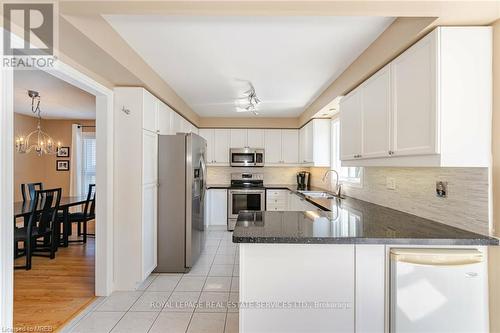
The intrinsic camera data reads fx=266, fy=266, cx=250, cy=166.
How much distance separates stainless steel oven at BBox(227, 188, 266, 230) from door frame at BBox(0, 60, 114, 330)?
2702mm

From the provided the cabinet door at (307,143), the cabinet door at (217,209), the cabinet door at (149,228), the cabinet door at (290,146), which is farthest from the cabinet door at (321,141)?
the cabinet door at (149,228)

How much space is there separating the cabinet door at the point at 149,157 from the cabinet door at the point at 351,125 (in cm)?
213

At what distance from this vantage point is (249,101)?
3.84m

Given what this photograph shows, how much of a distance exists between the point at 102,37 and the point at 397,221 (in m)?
2.46

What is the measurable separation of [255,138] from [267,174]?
2.82ft

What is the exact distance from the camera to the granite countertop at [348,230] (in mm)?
1469

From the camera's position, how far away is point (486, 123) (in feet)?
4.90

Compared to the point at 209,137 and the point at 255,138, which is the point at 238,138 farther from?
the point at 209,137

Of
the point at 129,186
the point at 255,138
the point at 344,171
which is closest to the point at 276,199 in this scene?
the point at 255,138

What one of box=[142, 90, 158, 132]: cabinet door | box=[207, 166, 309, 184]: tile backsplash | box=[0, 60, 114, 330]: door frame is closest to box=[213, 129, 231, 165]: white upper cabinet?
box=[207, 166, 309, 184]: tile backsplash

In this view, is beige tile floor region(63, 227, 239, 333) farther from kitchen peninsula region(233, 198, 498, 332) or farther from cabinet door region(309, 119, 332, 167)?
cabinet door region(309, 119, 332, 167)

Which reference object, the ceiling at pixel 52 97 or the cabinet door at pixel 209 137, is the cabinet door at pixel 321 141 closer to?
the cabinet door at pixel 209 137

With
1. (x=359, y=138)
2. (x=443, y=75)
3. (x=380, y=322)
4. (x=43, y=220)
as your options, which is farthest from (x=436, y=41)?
(x=43, y=220)

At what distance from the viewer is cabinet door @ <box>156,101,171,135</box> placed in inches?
128
